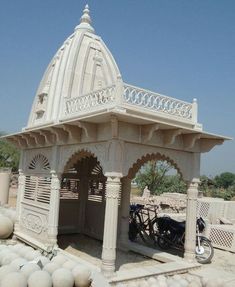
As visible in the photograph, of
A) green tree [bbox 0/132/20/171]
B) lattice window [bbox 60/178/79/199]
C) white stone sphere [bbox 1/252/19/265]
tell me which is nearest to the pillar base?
white stone sphere [bbox 1/252/19/265]

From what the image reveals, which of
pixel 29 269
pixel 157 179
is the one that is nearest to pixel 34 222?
pixel 29 269

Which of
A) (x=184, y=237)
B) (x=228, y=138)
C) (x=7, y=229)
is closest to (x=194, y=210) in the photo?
(x=184, y=237)

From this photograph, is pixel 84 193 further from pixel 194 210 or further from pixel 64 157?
pixel 194 210

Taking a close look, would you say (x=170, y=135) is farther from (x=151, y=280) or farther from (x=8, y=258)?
(x=8, y=258)

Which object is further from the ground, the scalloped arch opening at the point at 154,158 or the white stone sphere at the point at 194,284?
the scalloped arch opening at the point at 154,158

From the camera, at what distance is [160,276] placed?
21.5 ft

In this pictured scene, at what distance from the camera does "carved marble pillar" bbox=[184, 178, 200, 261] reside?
771 centimetres

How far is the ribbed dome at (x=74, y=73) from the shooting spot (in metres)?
9.35

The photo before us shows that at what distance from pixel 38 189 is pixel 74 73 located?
3495mm

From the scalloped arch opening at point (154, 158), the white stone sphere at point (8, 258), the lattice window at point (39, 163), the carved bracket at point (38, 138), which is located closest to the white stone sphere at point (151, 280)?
the scalloped arch opening at point (154, 158)

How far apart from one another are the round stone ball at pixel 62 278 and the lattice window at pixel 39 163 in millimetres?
3576

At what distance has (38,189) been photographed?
30.5 ft

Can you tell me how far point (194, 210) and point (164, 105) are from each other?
8.90ft

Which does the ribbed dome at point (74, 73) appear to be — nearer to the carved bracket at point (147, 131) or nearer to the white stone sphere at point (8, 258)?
the carved bracket at point (147, 131)
